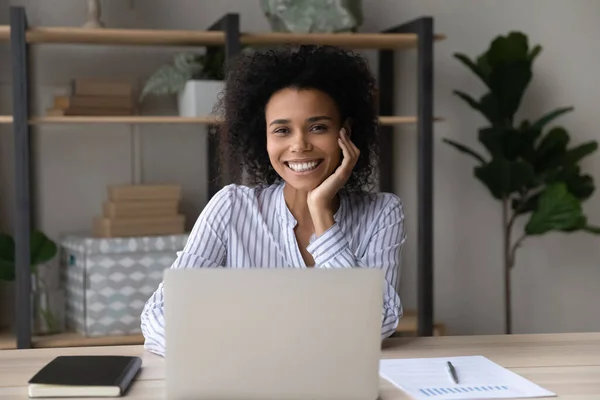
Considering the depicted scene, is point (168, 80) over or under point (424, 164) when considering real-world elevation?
over

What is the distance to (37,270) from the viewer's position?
3.06 m

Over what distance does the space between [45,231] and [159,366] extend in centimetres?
A: 201

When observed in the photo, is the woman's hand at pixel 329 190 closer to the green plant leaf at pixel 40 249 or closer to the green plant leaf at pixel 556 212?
the green plant leaf at pixel 40 249

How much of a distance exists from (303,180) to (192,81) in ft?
4.10

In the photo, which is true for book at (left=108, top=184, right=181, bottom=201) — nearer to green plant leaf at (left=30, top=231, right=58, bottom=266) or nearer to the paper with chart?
green plant leaf at (left=30, top=231, right=58, bottom=266)

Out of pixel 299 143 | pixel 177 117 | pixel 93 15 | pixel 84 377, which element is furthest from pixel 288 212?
pixel 93 15

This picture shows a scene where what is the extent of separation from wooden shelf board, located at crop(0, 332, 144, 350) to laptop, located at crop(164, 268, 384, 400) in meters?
1.90

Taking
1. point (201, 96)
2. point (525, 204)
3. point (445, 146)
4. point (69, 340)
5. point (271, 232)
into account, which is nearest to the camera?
point (271, 232)

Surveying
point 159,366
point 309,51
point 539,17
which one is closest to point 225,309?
point 159,366

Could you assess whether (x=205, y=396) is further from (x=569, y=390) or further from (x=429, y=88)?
(x=429, y=88)

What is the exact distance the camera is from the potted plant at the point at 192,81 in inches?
121

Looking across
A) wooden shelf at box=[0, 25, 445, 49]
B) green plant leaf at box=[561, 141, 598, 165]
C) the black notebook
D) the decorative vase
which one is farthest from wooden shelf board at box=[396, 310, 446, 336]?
the black notebook

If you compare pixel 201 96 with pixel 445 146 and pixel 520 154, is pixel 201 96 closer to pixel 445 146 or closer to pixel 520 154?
pixel 445 146

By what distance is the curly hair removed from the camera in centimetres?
203
